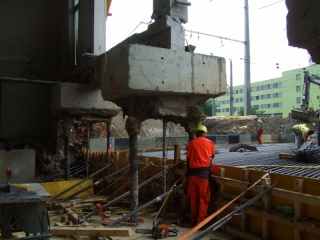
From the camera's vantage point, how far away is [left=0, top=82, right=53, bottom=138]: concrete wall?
1197cm

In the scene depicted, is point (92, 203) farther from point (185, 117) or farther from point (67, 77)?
point (67, 77)

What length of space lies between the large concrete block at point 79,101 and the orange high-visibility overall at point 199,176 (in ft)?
15.7

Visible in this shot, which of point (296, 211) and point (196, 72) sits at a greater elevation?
point (196, 72)

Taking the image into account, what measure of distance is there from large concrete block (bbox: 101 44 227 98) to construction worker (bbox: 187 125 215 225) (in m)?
1.09

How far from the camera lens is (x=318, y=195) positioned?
5238 millimetres

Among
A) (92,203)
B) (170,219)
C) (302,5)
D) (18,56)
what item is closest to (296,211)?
(170,219)

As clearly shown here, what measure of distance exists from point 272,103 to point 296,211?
65.2m

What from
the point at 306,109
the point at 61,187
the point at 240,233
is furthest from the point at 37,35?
the point at 306,109

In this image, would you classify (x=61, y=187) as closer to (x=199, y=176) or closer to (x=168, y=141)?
(x=199, y=176)

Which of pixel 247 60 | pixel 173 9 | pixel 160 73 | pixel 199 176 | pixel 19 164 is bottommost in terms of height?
pixel 19 164

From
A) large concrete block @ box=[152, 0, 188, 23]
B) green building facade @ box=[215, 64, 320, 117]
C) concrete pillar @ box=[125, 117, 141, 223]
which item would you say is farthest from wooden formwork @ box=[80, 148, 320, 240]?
green building facade @ box=[215, 64, 320, 117]

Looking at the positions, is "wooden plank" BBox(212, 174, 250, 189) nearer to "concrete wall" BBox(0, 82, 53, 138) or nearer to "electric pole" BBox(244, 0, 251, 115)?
"concrete wall" BBox(0, 82, 53, 138)

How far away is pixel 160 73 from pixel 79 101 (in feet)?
15.7

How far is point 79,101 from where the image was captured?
10711 mm
